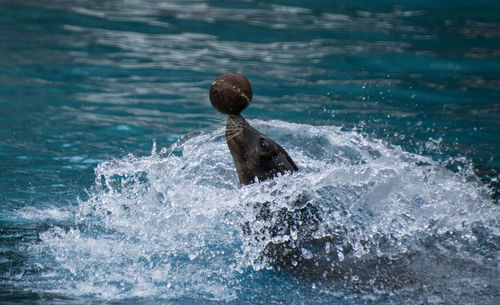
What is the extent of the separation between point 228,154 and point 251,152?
1582 millimetres

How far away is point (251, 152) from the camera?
3.49 meters

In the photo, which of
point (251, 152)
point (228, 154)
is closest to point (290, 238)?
point (251, 152)

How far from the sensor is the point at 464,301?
337 centimetres

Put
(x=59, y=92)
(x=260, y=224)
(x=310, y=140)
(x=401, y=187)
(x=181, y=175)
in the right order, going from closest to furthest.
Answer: (x=260, y=224) → (x=401, y=187) → (x=181, y=175) → (x=310, y=140) → (x=59, y=92)

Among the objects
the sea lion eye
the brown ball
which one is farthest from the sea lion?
the brown ball

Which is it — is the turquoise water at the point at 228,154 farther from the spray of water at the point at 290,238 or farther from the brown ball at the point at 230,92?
the brown ball at the point at 230,92

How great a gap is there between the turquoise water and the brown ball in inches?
18.7

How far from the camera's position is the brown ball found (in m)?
3.32

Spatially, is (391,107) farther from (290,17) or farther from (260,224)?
(290,17)

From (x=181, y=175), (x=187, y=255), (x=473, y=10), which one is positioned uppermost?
(x=473, y=10)

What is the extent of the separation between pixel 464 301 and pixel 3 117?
17.3 feet

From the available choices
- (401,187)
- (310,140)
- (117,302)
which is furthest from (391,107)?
(117,302)

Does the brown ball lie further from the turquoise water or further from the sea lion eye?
the turquoise water

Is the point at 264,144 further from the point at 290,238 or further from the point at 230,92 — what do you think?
the point at 290,238
